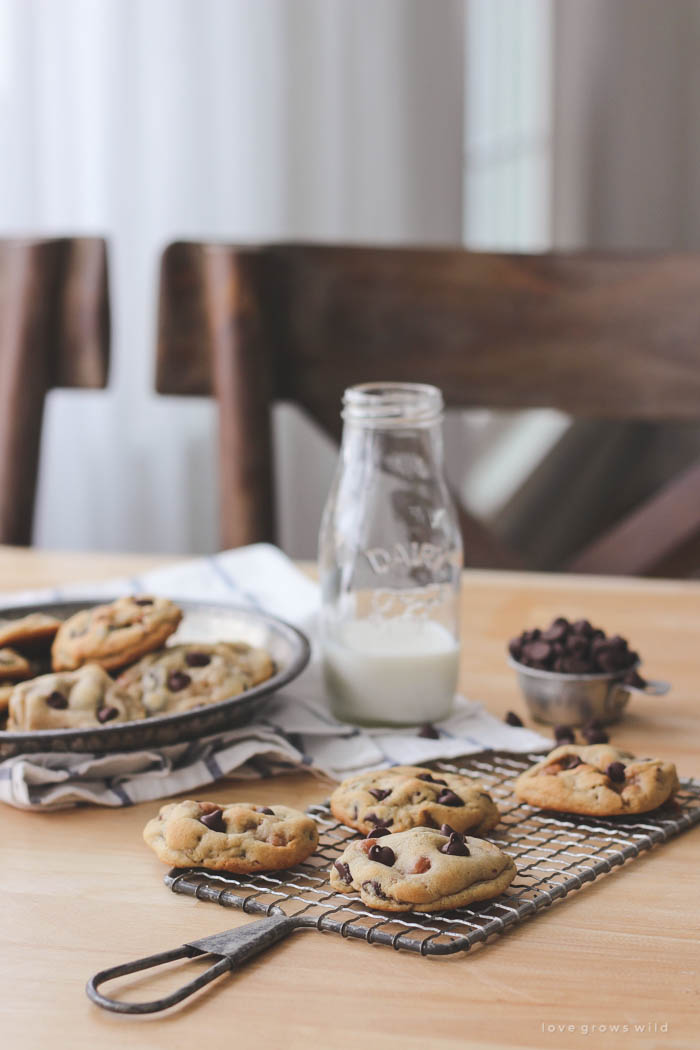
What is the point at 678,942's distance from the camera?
66 cm

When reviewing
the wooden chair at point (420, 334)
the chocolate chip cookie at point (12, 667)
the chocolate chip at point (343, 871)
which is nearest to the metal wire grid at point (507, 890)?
the chocolate chip at point (343, 871)

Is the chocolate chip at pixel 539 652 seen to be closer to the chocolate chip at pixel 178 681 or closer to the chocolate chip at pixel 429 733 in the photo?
the chocolate chip at pixel 429 733

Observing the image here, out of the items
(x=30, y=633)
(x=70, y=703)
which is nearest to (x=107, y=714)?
(x=70, y=703)

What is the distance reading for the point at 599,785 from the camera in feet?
2.66

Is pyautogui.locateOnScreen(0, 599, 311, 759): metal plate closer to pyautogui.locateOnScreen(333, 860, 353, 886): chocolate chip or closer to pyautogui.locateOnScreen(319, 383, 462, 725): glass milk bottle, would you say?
pyautogui.locateOnScreen(319, 383, 462, 725): glass milk bottle

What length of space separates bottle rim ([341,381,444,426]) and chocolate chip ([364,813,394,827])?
34 cm

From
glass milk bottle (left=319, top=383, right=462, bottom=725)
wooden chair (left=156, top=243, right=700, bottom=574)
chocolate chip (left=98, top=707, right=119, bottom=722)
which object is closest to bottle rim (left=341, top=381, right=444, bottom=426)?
glass milk bottle (left=319, top=383, right=462, bottom=725)

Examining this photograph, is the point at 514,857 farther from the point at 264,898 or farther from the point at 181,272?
the point at 181,272

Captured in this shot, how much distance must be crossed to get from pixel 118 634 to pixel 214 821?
9.3 inches

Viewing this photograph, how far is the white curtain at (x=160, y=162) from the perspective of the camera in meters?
2.10

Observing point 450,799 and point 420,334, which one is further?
point 420,334

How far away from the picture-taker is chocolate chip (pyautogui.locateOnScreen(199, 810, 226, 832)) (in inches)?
29.4

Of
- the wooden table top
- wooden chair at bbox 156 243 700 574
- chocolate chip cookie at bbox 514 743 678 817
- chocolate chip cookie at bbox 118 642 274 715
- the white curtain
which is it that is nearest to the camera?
the wooden table top

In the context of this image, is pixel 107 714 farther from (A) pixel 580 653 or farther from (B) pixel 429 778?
(A) pixel 580 653
